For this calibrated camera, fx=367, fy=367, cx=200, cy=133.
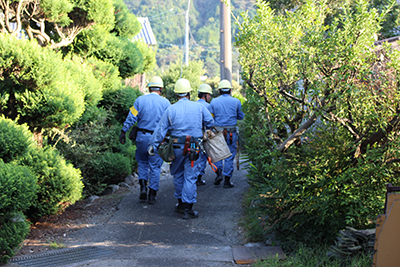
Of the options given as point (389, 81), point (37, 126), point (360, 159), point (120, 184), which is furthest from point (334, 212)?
point (120, 184)

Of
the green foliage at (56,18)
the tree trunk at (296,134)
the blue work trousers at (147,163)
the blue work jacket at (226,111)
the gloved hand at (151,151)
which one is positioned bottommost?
the blue work trousers at (147,163)

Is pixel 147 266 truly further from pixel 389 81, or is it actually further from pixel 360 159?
pixel 389 81

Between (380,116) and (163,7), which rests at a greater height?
(163,7)

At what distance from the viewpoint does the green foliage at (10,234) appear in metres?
4.06

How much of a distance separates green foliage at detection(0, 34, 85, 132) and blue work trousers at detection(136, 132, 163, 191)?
53.9 inches

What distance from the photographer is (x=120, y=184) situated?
8508 millimetres

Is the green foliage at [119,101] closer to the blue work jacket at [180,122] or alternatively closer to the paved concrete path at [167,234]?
the paved concrete path at [167,234]

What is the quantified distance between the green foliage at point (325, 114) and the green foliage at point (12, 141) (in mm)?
3124

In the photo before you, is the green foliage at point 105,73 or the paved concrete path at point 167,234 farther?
the green foliage at point 105,73

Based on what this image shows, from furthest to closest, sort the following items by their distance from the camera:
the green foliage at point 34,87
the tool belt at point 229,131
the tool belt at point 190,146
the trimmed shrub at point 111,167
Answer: the tool belt at point 229,131 < the trimmed shrub at point 111,167 < the tool belt at point 190,146 < the green foliage at point 34,87

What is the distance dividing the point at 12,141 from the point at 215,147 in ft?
9.79

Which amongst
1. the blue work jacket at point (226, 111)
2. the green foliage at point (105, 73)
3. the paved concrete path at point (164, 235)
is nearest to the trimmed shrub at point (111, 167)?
the paved concrete path at point (164, 235)

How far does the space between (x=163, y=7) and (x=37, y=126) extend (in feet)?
199

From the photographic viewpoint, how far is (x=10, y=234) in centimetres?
414
